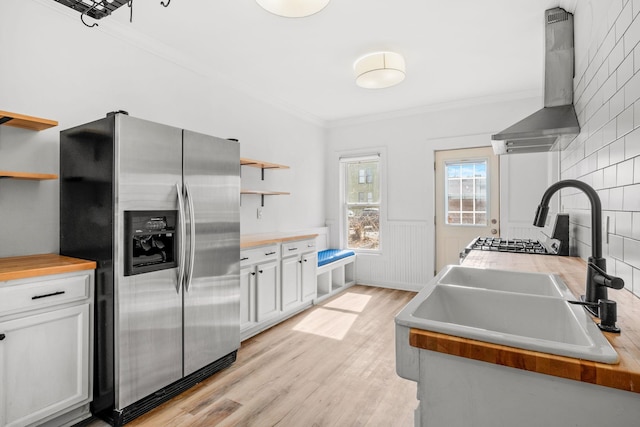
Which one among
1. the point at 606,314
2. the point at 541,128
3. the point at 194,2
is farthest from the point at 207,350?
the point at 541,128

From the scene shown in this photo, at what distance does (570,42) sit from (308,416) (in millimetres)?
3148

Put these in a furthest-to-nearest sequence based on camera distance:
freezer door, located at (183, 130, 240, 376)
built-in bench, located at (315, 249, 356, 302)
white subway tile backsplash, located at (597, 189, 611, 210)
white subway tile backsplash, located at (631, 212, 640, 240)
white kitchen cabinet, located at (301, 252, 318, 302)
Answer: built-in bench, located at (315, 249, 356, 302) → white kitchen cabinet, located at (301, 252, 318, 302) → freezer door, located at (183, 130, 240, 376) → white subway tile backsplash, located at (597, 189, 611, 210) → white subway tile backsplash, located at (631, 212, 640, 240)

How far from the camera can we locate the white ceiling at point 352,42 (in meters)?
2.44

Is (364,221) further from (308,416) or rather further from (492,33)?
(308,416)

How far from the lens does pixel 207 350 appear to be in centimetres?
241

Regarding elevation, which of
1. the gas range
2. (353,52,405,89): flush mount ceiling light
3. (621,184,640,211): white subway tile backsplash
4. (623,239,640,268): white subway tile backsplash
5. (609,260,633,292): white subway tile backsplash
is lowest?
the gas range

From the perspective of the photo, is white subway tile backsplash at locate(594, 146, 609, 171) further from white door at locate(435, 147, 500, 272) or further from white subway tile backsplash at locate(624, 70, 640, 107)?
white door at locate(435, 147, 500, 272)

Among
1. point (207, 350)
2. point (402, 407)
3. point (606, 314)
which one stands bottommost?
point (402, 407)

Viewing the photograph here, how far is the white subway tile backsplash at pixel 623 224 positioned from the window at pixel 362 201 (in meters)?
3.90

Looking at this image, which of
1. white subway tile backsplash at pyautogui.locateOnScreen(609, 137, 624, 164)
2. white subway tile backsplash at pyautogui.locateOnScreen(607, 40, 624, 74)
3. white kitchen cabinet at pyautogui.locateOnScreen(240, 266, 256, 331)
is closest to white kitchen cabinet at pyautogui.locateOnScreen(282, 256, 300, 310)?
white kitchen cabinet at pyautogui.locateOnScreen(240, 266, 256, 331)

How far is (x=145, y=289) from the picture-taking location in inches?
79.3

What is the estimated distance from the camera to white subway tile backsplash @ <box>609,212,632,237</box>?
46.7 inches

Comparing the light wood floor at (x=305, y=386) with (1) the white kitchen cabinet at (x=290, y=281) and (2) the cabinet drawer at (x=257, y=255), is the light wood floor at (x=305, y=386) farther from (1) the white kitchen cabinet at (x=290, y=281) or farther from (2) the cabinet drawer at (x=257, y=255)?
(2) the cabinet drawer at (x=257, y=255)

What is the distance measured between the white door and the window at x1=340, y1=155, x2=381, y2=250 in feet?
3.13
